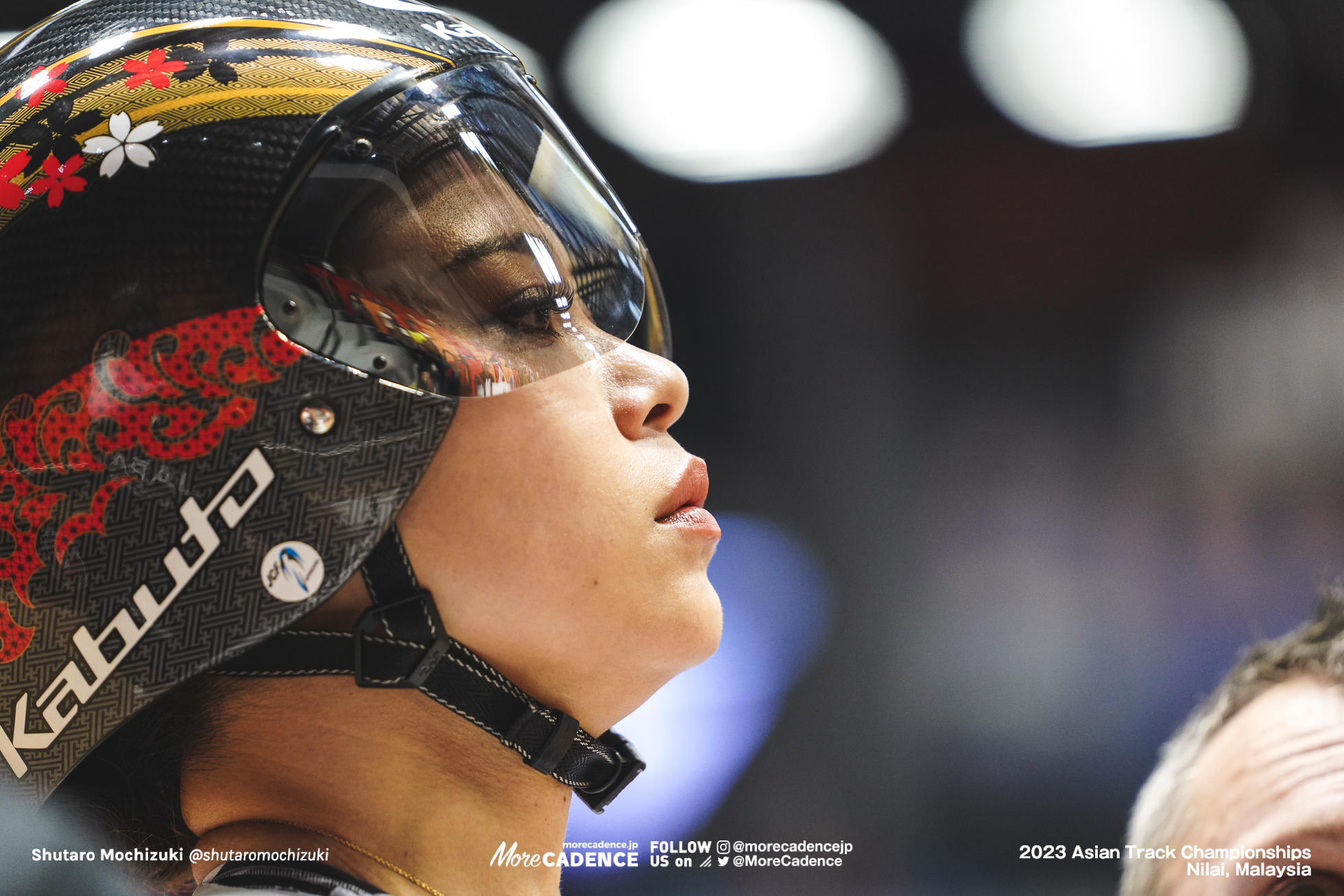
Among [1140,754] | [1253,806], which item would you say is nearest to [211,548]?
[1253,806]

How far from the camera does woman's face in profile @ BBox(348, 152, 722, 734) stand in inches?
38.7

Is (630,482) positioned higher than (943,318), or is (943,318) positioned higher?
(630,482)

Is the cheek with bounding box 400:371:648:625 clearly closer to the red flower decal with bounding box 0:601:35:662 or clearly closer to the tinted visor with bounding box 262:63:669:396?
the tinted visor with bounding box 262:63:669:396

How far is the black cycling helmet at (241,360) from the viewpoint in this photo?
0.96 m

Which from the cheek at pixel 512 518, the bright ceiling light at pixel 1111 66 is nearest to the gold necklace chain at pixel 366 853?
the cheek at pixel 512 518

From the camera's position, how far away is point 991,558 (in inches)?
103

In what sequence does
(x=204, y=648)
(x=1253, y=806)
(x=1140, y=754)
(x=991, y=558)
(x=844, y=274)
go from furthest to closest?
(x=844, y=274) → (x=991, y=558) → (x=1140, y=754) → (x=1253, y=806) → (x=204, y=648)

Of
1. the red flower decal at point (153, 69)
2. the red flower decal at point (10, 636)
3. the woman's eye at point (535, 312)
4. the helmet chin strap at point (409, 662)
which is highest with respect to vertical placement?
the red flower decal at point (153, 69)

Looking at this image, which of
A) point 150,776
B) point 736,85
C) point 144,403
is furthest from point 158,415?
point 736,85

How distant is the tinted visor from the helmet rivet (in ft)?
0.16

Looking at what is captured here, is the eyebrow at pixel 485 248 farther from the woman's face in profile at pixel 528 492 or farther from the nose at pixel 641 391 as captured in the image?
the nose at pixel 641 391

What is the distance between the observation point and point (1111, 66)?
2.62 meters

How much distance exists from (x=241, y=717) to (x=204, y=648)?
0.10m

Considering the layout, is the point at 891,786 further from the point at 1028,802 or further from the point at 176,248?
the point at 176,248
